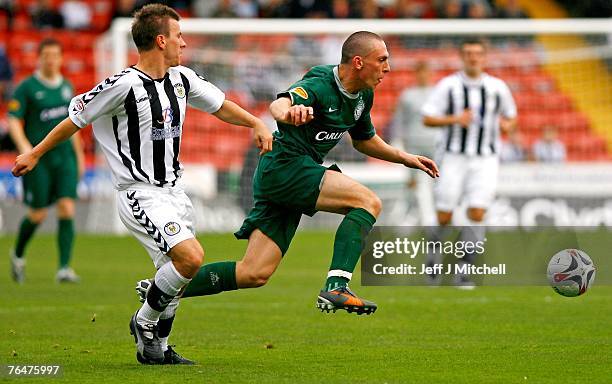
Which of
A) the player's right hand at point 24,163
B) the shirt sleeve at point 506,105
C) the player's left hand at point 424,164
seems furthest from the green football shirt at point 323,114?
the shirt sleeve at point 506,105

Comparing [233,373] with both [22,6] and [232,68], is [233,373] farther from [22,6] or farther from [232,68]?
[22,6]

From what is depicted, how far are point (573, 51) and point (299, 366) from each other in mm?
15867

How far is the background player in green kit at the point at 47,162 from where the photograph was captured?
13602 mm

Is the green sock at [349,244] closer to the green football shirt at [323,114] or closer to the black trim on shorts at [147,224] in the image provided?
the green football shirt at [323,114]

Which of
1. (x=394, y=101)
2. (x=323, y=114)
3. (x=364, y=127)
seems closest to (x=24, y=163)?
(x=323, y=114)

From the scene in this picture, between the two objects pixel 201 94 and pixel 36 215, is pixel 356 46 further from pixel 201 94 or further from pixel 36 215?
pixel 36 215

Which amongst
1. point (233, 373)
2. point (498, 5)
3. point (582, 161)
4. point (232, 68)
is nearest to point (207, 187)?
point (232, 68)

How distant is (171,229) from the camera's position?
24.5 ft

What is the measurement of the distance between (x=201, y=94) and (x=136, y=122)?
56 cm

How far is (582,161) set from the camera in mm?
22062

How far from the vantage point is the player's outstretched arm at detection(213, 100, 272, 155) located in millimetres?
7480

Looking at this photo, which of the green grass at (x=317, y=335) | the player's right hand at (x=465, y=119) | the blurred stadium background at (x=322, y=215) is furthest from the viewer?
the player's right hand at (x=465, y=119)

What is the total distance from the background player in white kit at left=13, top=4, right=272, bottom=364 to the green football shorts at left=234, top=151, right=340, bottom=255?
0.54m

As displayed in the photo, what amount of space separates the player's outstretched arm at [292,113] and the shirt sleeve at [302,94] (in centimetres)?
28
